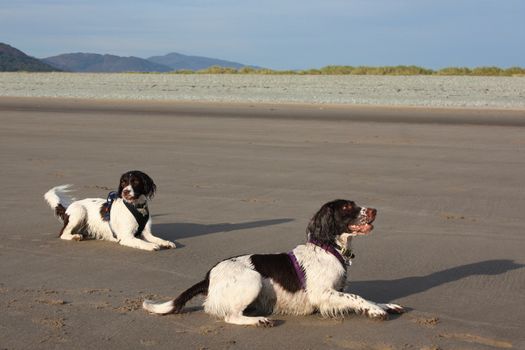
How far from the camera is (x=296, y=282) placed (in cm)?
673

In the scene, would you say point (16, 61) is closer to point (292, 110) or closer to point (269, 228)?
point (292, 110)

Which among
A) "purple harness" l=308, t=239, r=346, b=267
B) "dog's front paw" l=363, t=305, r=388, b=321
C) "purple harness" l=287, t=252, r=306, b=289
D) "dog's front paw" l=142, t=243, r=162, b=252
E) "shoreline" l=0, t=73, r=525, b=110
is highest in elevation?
"shoreline" l=0, t=73, r=525, b=110

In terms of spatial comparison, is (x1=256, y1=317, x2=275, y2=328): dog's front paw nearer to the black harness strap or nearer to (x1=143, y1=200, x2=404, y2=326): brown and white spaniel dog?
(x1=143, y1=200, x2=404, y2=326): brown and white spaniel dog

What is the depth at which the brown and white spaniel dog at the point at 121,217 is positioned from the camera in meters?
9.40

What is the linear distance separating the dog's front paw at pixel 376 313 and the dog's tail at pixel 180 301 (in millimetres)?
1281

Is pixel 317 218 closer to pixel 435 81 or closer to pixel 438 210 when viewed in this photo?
pixel 438 210

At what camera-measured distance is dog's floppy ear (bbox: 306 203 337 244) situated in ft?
22.2

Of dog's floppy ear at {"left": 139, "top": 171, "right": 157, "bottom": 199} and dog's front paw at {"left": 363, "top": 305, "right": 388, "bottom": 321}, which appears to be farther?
dog's floppy ear at {"left": 139, "top": 171, "right": 157, "bottom": 199}

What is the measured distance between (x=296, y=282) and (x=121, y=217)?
3.35 meters

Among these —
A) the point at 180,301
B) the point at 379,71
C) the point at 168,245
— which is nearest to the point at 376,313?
the point at 180,301

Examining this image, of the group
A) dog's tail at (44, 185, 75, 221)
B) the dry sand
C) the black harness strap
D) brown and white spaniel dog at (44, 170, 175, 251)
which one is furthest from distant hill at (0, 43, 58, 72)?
the black harness strap

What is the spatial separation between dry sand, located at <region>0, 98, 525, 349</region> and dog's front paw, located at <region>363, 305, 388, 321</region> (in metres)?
0.07

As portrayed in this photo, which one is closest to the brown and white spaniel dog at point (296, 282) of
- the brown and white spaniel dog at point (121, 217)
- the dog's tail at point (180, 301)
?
the dog's tail at point (180, 301)

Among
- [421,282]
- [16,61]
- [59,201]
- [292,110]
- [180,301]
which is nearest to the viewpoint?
[180,301]
